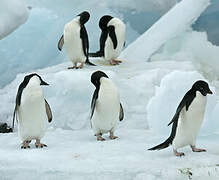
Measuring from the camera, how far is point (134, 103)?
405cm

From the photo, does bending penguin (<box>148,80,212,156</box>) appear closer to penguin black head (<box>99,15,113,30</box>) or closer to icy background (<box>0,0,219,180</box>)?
icy background (<box>0,0,219,180</box>)

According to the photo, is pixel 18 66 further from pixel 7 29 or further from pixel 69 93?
pixel 69 93

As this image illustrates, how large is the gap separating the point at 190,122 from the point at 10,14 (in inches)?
118

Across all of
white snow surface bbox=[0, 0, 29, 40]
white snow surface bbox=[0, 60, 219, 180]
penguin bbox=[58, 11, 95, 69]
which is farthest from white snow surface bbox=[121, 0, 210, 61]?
white snow surface bbox=[0, 0, 29, 40]

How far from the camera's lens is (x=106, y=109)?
3.01 meters

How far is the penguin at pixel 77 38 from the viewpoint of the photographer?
14.1ft

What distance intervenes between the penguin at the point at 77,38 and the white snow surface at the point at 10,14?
0.78m

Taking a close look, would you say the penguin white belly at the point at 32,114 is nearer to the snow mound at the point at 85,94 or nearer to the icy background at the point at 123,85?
the icy background at the point at 123,85

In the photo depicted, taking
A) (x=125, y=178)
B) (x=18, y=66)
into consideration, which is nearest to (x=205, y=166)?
(x=125, y=178)

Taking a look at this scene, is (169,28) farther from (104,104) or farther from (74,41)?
(104,104)

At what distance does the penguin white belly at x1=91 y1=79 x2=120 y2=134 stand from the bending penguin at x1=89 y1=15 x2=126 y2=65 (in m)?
1.67

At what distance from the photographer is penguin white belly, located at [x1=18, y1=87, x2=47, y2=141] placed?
2744 millimetres

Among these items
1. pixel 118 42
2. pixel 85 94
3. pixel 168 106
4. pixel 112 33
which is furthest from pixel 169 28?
pixel 168 106

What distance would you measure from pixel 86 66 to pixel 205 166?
2.53 m
